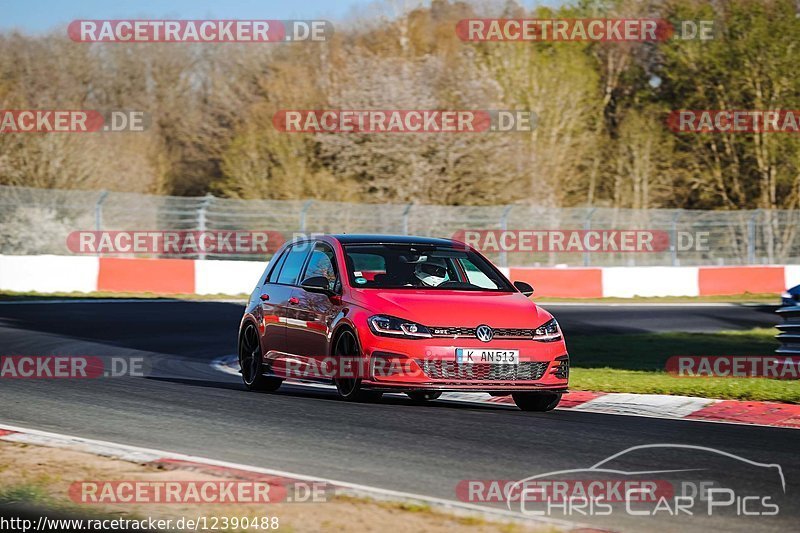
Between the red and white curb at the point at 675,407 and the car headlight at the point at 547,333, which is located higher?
the car headlight at the point at 547,333

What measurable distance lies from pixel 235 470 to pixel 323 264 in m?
4.70

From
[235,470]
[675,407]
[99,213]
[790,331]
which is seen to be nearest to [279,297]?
[675,407]

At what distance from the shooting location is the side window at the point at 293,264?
39.2ft

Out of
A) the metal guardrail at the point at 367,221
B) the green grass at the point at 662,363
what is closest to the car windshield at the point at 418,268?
the green grass at the point at 662,363

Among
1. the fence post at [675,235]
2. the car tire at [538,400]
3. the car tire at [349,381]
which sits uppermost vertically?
the fence post at [675,235]

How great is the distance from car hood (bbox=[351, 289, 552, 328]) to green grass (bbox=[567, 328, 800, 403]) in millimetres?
2473

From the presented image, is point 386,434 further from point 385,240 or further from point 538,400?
point 385,240

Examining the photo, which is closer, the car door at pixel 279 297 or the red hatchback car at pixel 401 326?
the red hatchback car at pixel 401 326

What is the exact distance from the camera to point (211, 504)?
20.2ft

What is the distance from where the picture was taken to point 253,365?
12.2m

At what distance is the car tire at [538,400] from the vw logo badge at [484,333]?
2.66 ft

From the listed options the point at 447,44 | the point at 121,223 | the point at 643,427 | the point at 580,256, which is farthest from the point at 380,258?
the point at 447,44

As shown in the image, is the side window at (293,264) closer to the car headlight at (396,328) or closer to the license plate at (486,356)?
the car headlight at (396,328)

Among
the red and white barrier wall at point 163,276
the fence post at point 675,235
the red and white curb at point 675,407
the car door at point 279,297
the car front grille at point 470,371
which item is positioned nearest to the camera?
the car front grille at point 470,371
